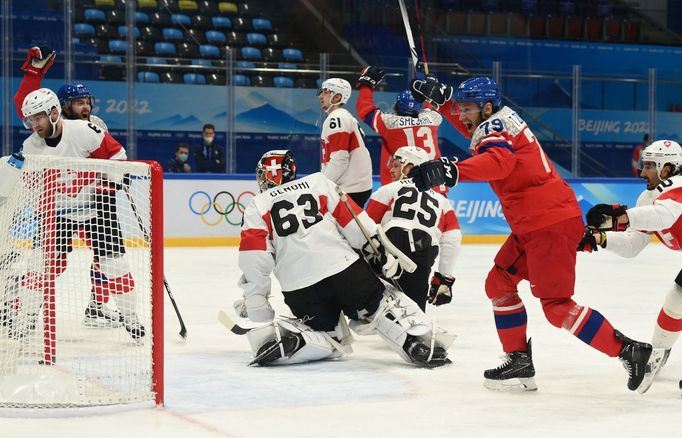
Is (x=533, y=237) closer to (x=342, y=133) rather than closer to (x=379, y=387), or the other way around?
(x=379, y=387)

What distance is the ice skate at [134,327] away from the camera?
419 cm

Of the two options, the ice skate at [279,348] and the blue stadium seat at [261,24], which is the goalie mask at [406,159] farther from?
the blue stadium seat at [261,24]

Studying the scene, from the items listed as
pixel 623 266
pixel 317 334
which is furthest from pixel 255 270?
pixel 623 266

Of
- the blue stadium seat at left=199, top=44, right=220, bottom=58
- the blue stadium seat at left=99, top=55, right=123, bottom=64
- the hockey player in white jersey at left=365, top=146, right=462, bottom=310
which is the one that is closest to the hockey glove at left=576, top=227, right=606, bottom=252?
the hockey player in white jersey at left=365, top=146, right=462, bottom=310

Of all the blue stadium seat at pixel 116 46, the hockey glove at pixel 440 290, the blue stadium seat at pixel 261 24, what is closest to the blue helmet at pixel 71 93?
the hockey glove at pixel 440 290

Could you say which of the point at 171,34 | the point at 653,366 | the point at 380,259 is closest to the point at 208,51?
the point at 171,34

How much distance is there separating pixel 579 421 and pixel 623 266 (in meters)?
5.69

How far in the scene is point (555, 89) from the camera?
12023 millimetres

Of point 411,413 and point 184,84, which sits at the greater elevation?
point 184,84

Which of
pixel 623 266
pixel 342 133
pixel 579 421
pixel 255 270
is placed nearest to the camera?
pixel 579 421

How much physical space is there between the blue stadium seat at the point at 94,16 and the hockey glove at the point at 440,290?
859 centimetres

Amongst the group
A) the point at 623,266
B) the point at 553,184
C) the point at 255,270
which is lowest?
the point at 623,266

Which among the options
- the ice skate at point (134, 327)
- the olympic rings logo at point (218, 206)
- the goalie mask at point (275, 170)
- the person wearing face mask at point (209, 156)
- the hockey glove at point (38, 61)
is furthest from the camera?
the person wearing face mask at point (209, 156)

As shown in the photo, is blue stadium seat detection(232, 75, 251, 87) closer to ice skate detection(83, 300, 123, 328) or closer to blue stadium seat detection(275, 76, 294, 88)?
blue stadium seat detection(275, 76, 294, 88)
